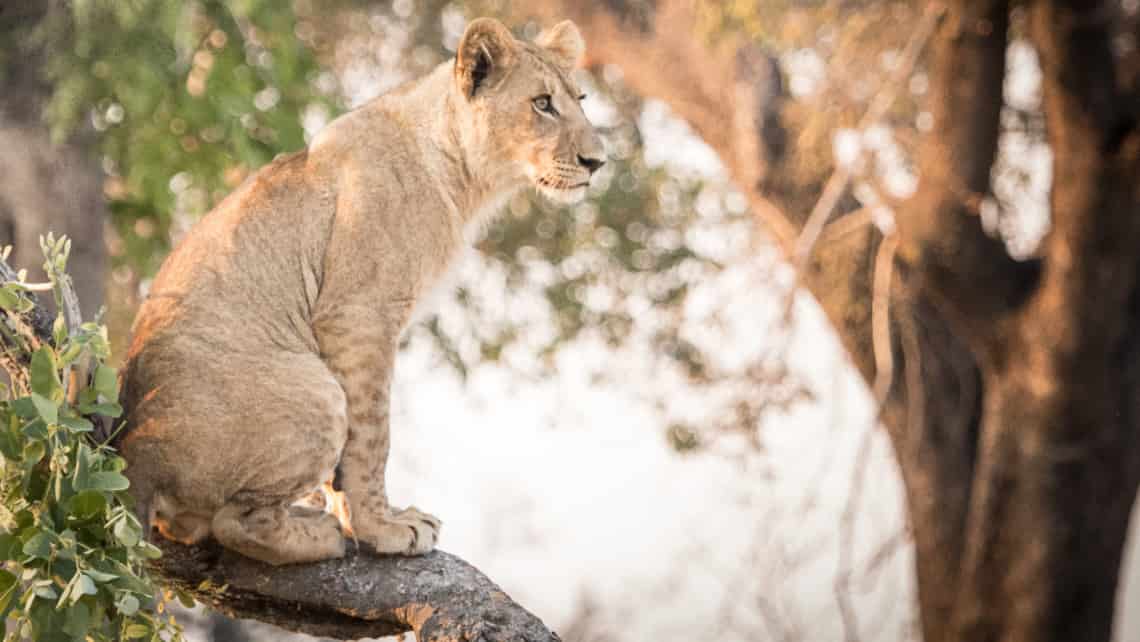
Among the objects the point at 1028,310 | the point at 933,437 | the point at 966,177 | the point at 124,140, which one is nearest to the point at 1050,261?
the point at 1028,310

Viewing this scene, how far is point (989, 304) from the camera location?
7801 mm

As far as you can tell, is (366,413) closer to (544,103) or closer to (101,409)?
(101,409)

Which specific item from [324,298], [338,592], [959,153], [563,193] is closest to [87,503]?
[338,592]

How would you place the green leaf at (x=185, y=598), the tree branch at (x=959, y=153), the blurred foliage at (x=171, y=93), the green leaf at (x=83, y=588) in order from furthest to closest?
1. the tree branch at (x=959, y=153)
2. the blurred foliage at (x=171, y=93)
3. the green leaf at (x=185, y=598)
4. the green leaf at (x=83, y=588)

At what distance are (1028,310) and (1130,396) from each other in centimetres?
103

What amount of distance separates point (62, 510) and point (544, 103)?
67.4 inches

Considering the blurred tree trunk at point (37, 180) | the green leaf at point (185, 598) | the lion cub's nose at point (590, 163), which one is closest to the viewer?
the green leaf at point (185, 598)

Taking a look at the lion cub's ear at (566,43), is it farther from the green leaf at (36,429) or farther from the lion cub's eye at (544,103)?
the green leaf at (36,429)

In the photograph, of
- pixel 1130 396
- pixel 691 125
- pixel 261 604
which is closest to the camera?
pixel 261 604

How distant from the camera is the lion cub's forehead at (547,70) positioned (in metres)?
3.85

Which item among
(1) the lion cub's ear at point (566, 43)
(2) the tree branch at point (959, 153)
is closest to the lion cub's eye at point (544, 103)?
(1) the lion cub's ear at point (566, 43)

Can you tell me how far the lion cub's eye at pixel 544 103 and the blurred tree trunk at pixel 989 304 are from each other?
13.2 ft

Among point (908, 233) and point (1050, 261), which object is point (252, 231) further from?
point (1050, 261)

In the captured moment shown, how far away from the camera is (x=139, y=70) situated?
5.44 m
